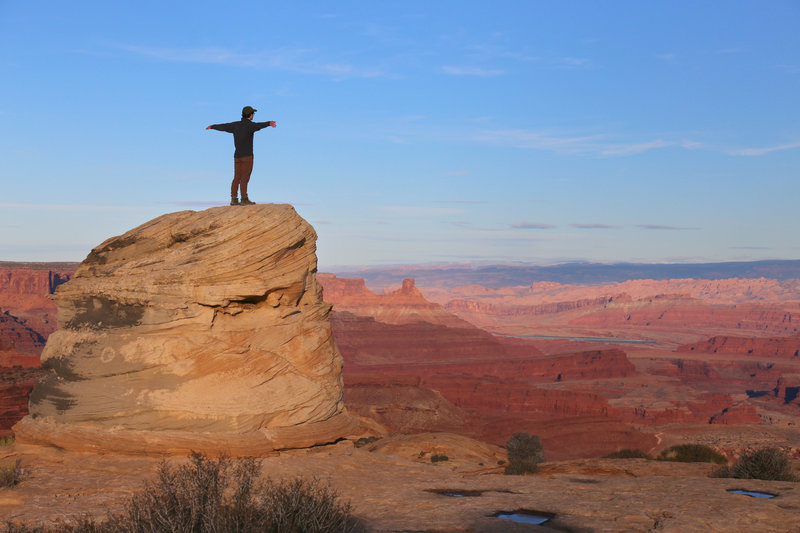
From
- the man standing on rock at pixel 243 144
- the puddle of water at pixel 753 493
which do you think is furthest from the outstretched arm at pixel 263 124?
the puddle of water at pixel 753 493

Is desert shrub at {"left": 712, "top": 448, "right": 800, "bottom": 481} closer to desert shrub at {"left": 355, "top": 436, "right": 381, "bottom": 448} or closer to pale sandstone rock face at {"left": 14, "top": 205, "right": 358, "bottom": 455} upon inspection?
pale sandstone rock face at {"left": 14, "top": 205, "right": 358, "bottom": 455}

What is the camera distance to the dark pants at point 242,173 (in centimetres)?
1711

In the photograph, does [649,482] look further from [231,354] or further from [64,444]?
[64,444]

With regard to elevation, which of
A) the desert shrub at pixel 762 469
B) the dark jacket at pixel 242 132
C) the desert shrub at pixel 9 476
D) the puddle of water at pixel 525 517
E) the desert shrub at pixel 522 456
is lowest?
the desert shrub at pixel 522 456

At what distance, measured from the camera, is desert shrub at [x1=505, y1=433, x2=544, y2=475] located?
17859mm

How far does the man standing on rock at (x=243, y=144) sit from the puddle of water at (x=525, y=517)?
9.31m

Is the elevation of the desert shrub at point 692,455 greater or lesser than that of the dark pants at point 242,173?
lesser

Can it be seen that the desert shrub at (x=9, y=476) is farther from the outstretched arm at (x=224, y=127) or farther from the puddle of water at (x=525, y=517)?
the outstretched arm at (x=224, y=127)

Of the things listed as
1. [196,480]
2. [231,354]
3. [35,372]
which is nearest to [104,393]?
[231,354]

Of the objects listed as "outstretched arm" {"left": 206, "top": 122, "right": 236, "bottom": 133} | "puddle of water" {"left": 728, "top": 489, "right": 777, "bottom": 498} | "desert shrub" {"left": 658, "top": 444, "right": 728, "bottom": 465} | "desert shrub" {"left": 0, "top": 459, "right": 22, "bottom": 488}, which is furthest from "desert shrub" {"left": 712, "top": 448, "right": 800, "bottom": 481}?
"desert shrub" {"left": 0, "top": 459, "right": 22, "bottom": 488}

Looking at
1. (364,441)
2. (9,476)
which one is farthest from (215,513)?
(364,441)

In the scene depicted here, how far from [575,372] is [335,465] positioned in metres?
124

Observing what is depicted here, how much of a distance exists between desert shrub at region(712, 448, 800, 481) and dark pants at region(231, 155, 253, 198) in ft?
39.9

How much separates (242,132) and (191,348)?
16.1ft
